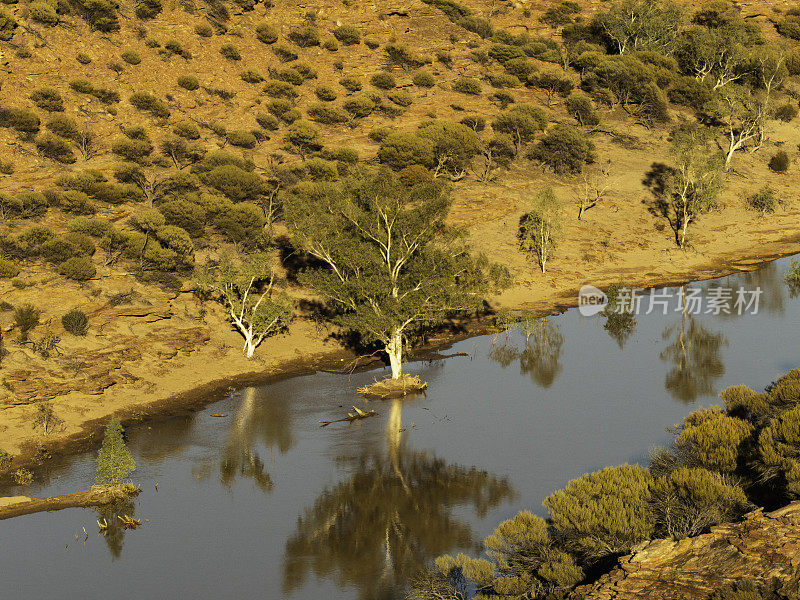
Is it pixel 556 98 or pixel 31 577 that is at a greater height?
pixel 556 98

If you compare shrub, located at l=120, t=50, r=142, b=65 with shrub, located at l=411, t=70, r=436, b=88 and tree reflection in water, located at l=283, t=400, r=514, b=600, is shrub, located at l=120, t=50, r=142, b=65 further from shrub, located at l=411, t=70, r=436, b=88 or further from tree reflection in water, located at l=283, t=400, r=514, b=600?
tree reflection in water, located at l=283, t=400, r=514, b=600

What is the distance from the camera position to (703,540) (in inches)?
787

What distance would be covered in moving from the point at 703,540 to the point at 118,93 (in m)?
81.2

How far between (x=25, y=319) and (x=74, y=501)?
1757 centimetres

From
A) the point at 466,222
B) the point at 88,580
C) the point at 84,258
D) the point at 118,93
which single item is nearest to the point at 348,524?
the point at 88,580

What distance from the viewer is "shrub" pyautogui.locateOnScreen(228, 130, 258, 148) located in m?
81.7

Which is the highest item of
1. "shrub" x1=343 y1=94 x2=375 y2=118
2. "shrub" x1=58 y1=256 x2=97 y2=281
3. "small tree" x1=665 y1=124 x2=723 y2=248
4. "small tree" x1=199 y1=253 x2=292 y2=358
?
"shrub" x1=343 y1=94 x2=375 y2=118

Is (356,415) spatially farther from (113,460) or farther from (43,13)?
(43,13)

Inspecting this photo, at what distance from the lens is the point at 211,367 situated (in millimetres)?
46875

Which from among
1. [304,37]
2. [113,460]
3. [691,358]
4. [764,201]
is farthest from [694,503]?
[304,37]

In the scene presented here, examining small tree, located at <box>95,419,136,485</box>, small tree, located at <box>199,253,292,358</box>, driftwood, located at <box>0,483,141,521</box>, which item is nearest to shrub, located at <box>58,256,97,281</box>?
small tree, located at <box>199,253,292,358</box>

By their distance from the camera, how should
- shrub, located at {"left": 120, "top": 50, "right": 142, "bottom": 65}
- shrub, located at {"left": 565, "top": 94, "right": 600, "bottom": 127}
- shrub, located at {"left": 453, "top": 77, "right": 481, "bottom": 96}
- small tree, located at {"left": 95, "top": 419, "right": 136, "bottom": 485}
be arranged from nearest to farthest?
small tree, located at {"left": 95, "top": 419, "right": 136, "bottom": 485} < shrub, located at {"left": 565, "top": 94, "right": 600, "bottom": 127} < shrub, located at {"left": 120, "top": 50, "right": 142, "bottom": 65} < shrub, located at {"left": 453, "top": 77, "right": 481, "bottom": 96}

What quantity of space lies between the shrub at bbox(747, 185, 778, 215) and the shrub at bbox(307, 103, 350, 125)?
4334 centimetres

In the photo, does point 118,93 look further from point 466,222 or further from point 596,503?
point 596,503
